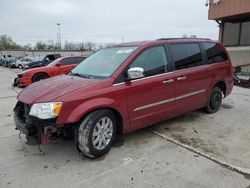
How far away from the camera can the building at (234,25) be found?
41.3ft

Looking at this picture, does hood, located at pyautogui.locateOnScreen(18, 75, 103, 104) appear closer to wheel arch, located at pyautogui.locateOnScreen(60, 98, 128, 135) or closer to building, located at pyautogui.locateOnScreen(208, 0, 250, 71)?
wheel arch, located at pyautogui.locateOnScreen(60, 98, 128, 135)

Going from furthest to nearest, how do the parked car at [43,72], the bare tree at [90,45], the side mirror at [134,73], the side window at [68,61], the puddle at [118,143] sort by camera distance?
the bare tree at [90,45], the side window at [68,61], the parked car at [43,72], the puddle at [118,143], the side mirror at [134,73]

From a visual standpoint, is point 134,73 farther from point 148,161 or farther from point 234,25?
point 234,25

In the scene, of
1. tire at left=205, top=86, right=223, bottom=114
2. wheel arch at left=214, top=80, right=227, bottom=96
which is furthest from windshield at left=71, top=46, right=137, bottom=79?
wheel arch at left=214, top=80, right=227, bottom=96

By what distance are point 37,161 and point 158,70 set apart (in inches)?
97.4

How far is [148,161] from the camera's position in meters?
3.29

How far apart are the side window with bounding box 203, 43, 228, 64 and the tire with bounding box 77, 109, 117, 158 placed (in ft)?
9.53

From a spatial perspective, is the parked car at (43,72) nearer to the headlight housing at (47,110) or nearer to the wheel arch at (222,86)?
the wheel arch at (222,86)

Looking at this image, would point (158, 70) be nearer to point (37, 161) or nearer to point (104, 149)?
point (104, 149)

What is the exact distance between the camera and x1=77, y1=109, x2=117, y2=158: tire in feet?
10.4

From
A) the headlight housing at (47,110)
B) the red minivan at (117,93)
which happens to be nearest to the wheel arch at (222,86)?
the red minivan at (117,93)

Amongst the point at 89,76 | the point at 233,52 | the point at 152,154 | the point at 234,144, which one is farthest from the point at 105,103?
the point at 233,52

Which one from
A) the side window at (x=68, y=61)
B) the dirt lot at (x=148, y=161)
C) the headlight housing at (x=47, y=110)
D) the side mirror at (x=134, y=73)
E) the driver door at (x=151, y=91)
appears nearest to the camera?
the dirt lot at (x=148, y=161)

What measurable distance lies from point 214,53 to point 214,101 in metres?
1.14
